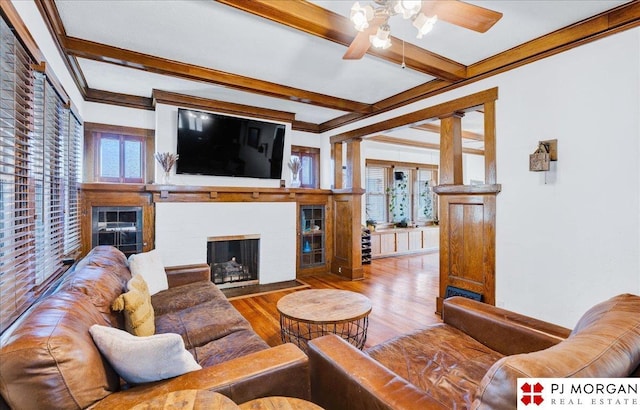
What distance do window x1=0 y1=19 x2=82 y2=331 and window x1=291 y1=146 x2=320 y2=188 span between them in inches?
138

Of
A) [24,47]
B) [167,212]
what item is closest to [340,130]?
[167,212]

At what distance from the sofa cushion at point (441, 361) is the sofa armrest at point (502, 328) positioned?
59 mm

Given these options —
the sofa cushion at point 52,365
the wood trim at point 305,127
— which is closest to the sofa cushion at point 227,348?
the sofa cushion at point 52,365

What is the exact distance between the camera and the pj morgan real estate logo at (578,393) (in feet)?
2.73

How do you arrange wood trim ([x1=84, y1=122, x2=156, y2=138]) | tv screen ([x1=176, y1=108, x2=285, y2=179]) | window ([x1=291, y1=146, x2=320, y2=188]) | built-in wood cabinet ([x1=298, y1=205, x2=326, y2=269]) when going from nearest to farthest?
wood trim ([x1=84, y1=122, x2=156, y2=138]) → tv screen ([x1=176, y1=108, x2=285, y2=179]) → built-in wood cabinet ([x1=298, y1=205, x2=326, y2=269]) → window ([x1=291, y1=146, x2=320, y2=188])

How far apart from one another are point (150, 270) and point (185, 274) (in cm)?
47

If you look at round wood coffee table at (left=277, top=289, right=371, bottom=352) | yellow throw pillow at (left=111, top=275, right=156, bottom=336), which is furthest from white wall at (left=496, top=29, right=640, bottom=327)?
yellow throw pillow at (left=111, top=275, right=156, bottom=336)

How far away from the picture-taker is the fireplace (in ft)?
Result: 14.5

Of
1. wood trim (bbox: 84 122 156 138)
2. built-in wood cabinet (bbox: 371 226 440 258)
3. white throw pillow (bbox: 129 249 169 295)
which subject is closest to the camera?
white throw pillow (bbox: 129 249 169 295)

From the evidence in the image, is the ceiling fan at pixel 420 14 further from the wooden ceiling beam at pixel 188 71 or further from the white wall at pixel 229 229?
the white wall at pixel 229 229

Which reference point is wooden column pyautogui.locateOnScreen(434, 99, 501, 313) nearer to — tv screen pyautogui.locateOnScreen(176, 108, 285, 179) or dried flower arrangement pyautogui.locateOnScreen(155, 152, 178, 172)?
tv screen pyautogui.locateOnScreen(176, 108, 285, 179)

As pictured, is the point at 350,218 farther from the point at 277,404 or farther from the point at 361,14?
the point at 277,404

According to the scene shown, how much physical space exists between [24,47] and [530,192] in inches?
148

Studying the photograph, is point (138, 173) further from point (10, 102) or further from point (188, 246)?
point (10, 102)
